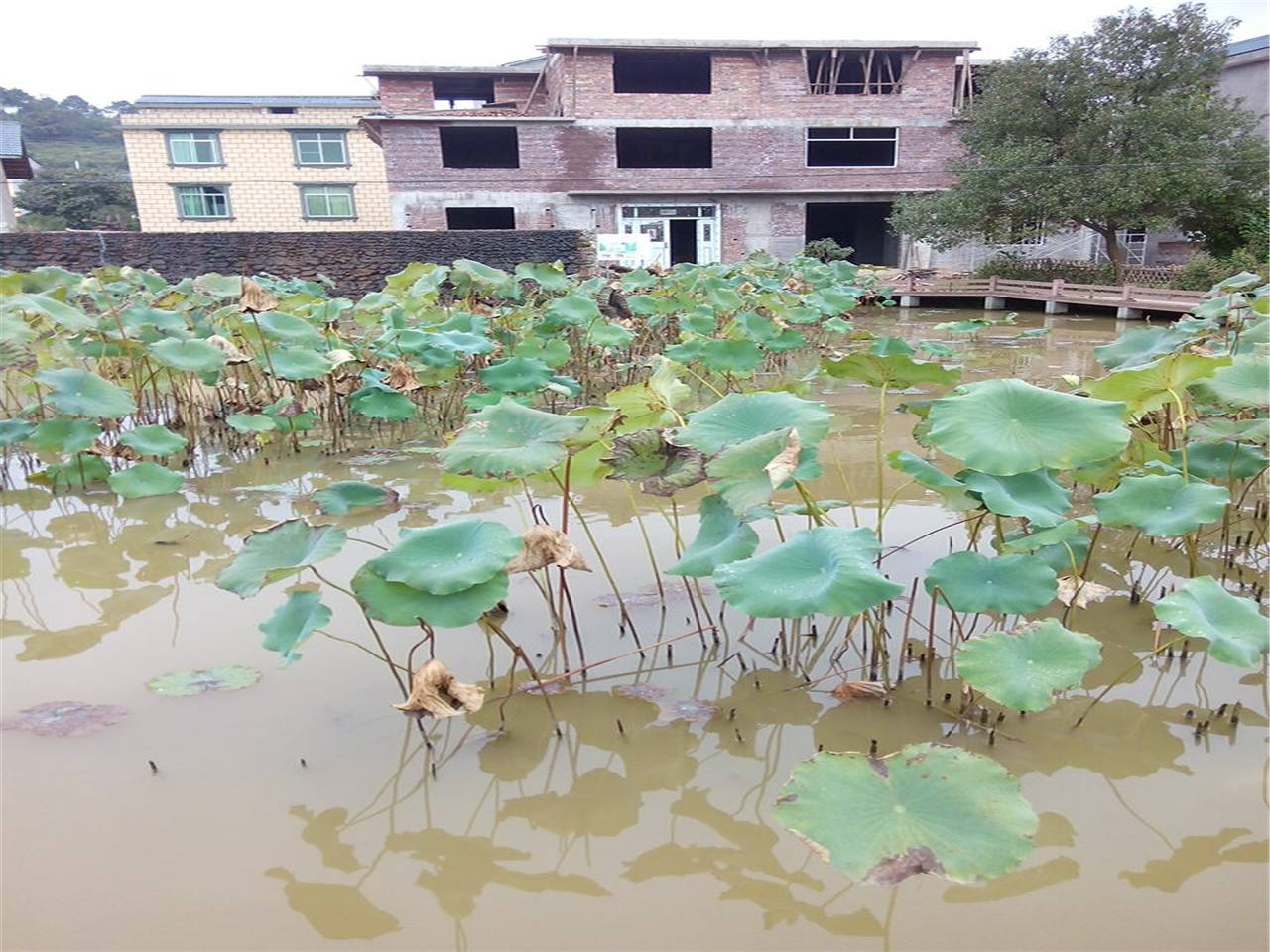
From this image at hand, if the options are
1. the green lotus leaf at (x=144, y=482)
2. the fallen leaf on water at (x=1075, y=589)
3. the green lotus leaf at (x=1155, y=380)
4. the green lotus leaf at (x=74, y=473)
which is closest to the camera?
the fallen leaf on water at (x=1075, y=589)

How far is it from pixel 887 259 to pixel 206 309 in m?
17.1

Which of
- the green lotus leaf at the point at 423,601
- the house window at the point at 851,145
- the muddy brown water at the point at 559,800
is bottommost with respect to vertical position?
the muddy brown water at the point at 559,800

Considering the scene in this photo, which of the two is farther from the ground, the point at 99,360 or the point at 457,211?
the point at 457,211

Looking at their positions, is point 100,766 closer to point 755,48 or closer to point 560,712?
point 560,712

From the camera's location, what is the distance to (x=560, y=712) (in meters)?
1.64

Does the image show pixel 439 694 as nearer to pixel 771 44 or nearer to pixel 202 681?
pixel 202 681

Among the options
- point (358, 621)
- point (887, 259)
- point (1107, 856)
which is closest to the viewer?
point (1107, 856)

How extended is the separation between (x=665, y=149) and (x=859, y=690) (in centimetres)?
1974

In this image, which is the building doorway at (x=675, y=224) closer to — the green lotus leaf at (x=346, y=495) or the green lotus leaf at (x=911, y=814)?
the green lotus leaf at (x=346, y=495)

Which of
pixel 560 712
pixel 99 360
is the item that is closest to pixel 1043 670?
pixel 560 712

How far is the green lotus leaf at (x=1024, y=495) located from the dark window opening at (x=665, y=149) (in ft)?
60.6

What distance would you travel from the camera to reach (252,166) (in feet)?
68.9

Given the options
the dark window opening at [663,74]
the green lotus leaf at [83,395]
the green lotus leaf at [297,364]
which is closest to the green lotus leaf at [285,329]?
the green lotus leaf at [297,364]

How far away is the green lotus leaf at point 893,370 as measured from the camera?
6.49ft
